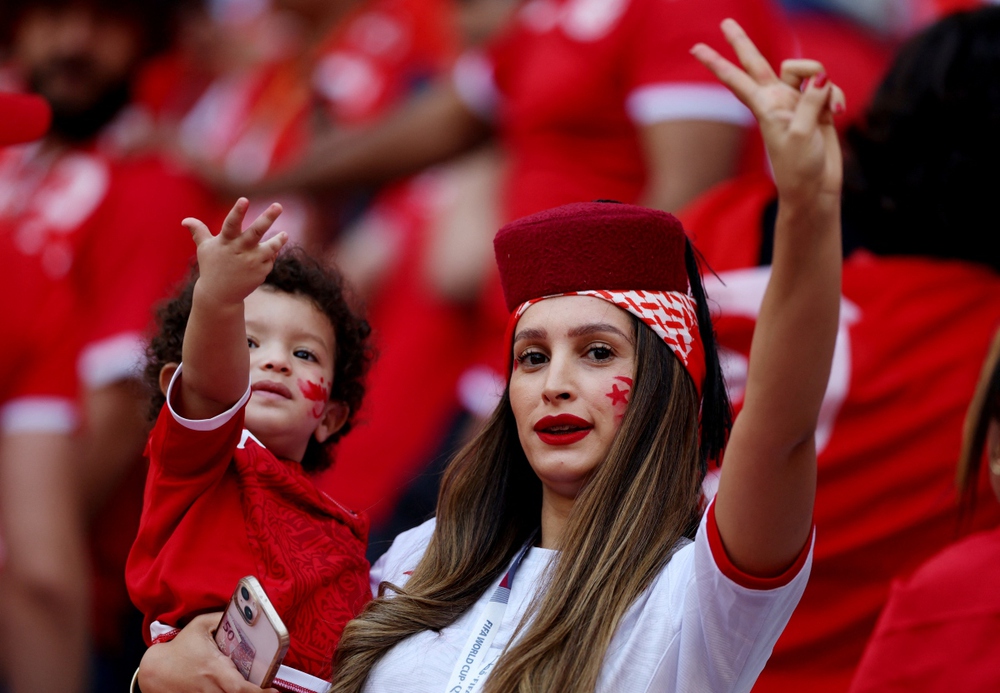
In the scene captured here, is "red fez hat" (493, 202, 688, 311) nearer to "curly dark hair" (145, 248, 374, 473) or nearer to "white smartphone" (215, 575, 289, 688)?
"curly dark hair" (145, 248, 374, 473)

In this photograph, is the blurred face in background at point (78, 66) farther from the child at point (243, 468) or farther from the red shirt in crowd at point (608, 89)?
the child at point (243, 468)

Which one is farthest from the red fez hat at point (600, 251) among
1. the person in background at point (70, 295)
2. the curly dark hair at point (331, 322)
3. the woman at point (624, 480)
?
the person in background at point (70, 295)

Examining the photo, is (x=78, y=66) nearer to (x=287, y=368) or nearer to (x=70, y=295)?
(x=70, y=295)

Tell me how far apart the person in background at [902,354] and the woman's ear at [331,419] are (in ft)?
2.37

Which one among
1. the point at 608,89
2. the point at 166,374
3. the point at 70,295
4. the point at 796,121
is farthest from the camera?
the point at 70,295

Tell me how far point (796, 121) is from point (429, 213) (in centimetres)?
355

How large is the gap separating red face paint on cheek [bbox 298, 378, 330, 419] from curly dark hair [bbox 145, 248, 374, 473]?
8 centimetres

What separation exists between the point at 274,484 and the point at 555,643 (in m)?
0.54

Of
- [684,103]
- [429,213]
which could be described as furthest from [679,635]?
[429,213]

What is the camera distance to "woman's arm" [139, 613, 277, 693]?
1960 mm

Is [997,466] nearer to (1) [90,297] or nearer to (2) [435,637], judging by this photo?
(2) [435,637]

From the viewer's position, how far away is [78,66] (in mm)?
4617

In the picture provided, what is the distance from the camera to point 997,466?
1.99m

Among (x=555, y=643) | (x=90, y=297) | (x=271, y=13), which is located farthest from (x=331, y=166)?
(x=555, y=643)
